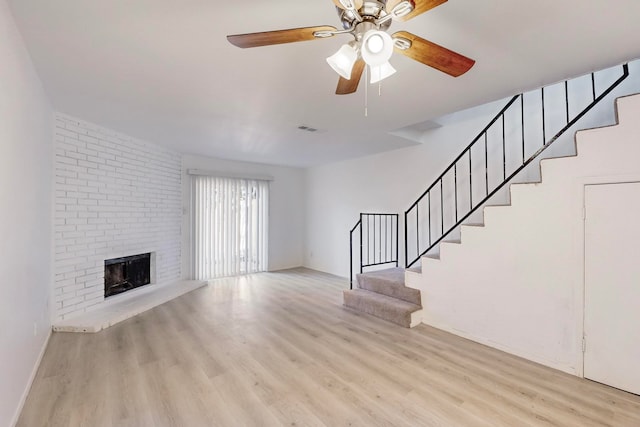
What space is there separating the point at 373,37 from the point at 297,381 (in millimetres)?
2520

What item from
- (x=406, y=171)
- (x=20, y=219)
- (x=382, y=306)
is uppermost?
(x=406, y=171)

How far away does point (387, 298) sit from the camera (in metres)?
3.81

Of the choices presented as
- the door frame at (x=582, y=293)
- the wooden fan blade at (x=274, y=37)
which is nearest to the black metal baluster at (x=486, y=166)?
the door frame at (x=582, y=293)

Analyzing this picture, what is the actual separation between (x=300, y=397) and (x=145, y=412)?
1.10 m

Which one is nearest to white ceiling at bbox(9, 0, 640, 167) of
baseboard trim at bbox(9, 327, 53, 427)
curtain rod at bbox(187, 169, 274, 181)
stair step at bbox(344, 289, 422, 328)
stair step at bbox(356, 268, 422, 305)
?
curtain rod at bbox(187, 169, 274, 181)

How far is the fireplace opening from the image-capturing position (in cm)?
415

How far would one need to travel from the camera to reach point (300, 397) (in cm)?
212

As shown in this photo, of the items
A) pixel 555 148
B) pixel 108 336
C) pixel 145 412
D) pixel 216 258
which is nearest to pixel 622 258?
pixel 555 148

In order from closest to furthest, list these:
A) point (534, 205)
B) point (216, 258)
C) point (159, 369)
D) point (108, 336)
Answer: point (159, 369) < point (534, 205) < point (108, 336) < point (216, 258)

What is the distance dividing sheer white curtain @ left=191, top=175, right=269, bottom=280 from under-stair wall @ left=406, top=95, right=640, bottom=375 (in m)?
4.43

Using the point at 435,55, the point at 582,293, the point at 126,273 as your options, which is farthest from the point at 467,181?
the point at 126,273

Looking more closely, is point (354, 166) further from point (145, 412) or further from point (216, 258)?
point (145, 412)

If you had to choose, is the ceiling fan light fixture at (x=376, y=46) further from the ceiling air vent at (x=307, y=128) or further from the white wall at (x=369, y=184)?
the white wall at (x=369, y=184)

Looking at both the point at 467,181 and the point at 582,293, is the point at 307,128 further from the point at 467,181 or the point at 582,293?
the point at 582,293
